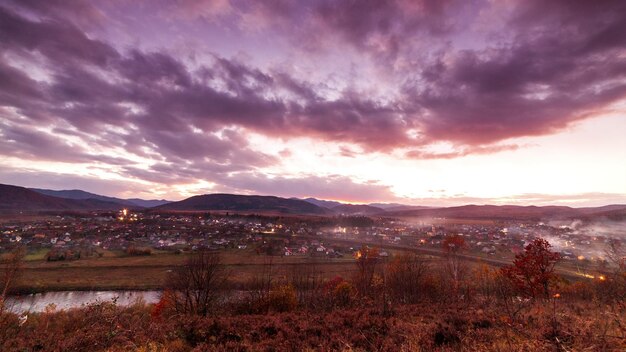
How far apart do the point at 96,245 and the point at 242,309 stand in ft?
345

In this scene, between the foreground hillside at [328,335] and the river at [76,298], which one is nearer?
the foreground hillside at [328,335]

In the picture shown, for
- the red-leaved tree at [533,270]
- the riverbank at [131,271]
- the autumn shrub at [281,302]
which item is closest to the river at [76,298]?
the riverbank at [131,271]

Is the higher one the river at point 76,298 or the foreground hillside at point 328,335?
the foreground hillside at point 328,335

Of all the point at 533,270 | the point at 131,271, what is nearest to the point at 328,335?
the point at 533,270

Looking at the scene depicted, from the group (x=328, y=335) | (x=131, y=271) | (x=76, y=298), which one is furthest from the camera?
(x=131, y=271)

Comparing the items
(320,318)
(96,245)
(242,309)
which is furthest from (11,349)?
(96,245)

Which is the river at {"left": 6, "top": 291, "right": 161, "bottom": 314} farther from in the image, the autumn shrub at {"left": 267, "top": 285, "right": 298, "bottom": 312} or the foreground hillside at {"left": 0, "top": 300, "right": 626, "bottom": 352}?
the foreground hillside at {"left": 0, "top": 300, "right": 626, "bottom": 352}

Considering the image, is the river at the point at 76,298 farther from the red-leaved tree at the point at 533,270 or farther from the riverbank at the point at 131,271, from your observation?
the red-leaved tree at the point at 533,270

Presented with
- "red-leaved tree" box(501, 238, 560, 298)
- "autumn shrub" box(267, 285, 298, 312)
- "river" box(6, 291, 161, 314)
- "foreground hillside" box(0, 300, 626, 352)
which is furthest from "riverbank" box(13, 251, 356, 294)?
"foreground hillside" box(0, 300, 626, 352)

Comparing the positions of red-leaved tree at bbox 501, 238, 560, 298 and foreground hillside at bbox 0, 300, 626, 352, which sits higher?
foreground hillside at bbox 0, 300, 626, 352

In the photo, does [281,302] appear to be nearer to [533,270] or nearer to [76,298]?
[533,270]

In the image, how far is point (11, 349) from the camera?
9016 mm

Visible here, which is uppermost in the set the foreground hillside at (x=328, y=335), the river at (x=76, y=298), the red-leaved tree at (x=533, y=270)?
the foreground hillside at (x=328, y=335)

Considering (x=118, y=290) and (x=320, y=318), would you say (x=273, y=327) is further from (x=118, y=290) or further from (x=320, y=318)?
(x=118, y=290)
